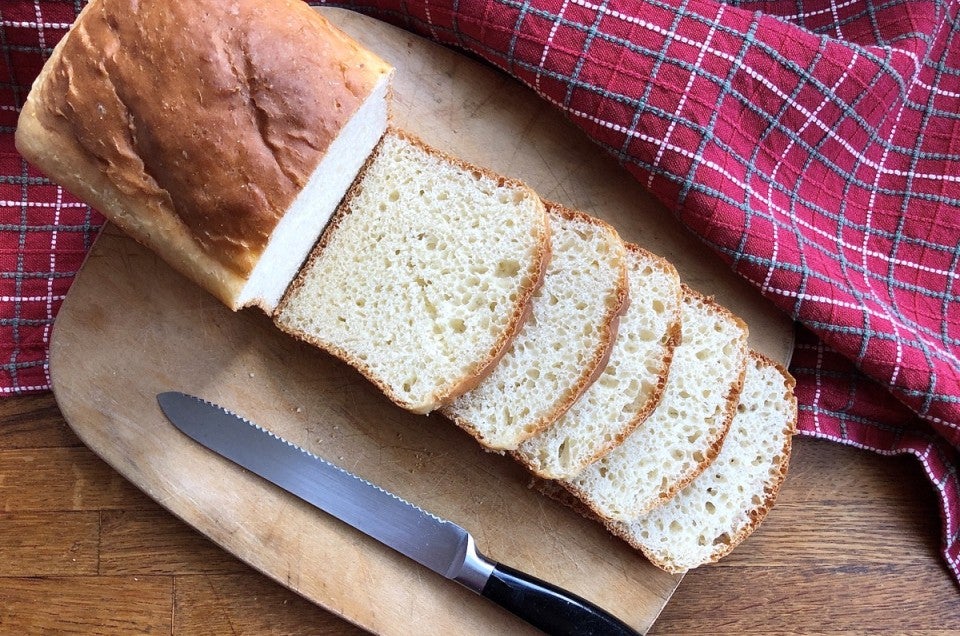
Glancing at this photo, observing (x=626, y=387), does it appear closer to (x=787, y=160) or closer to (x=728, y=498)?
(x=728, y=498)

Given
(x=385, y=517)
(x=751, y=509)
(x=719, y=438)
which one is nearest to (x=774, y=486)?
(x=751, y=509)

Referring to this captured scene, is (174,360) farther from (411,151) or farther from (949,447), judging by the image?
(949,447)

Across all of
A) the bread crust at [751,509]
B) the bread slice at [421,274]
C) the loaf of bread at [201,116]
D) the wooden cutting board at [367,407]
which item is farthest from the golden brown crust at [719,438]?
the loaf of bread at [201,116]

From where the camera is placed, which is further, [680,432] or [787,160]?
[787,160]

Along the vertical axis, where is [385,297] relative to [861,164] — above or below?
below

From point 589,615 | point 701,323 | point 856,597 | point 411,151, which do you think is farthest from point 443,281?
point 856,597

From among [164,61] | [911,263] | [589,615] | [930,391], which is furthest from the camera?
[911,263]
